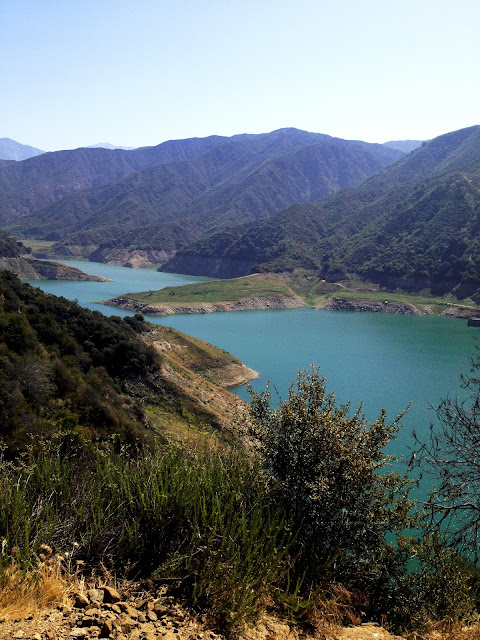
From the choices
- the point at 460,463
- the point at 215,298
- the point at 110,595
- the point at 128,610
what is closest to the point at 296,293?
the point at 215,298

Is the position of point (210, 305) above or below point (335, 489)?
below

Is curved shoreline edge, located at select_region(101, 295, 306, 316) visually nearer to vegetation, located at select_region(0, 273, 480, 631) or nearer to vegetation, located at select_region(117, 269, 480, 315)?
vegetation, located at select_region(117, 269, 480, 315)

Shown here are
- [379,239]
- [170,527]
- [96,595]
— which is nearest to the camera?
[96,595]

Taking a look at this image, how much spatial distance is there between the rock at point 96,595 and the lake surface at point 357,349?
21.8m

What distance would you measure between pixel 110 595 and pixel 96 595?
0.53ft

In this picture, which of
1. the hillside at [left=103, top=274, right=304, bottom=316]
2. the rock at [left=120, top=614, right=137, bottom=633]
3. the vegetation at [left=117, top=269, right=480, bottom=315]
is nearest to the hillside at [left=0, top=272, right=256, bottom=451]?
the rock at [left=120, top=614, right=137, bottom=633]

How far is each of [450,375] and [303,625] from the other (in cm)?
4529

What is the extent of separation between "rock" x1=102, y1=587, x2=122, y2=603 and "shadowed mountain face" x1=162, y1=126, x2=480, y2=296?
96.8 m

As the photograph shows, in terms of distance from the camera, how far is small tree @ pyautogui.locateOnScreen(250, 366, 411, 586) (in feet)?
25.0

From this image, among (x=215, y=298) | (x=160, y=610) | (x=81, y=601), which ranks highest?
(x=215, y=298)

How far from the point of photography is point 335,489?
7703 mm

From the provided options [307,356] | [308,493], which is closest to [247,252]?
[307,356]

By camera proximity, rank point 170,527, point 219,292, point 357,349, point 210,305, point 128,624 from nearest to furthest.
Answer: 1. point 128,624
2. point 170,527
3. point 357,349
4. point 210,305
5. point 219,292

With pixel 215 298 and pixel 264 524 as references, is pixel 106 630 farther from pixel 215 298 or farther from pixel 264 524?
pixel 215 298
